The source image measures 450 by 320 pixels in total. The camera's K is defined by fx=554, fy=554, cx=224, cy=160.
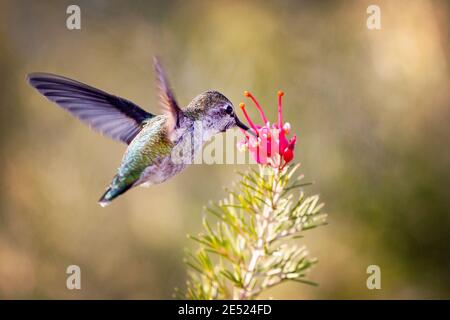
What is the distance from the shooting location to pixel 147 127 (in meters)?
1.76

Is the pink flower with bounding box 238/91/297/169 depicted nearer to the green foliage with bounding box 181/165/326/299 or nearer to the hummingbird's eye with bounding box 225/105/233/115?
the green foliage with bounding box 181/165/326/299

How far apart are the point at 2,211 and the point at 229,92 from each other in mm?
1567

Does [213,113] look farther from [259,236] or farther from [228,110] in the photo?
[259,236]

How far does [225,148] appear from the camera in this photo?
2014 mm

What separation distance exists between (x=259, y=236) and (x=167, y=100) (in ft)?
1.33

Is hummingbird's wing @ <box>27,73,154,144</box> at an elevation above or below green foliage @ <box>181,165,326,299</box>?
above

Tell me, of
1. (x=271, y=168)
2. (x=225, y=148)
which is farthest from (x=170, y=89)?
(x=225, y=148)

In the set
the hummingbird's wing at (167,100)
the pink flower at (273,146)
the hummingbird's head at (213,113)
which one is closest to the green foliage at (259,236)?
the pink flower at (273,146)

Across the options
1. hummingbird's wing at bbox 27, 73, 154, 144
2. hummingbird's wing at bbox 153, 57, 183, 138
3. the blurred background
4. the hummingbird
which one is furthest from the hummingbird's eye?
the blurred background

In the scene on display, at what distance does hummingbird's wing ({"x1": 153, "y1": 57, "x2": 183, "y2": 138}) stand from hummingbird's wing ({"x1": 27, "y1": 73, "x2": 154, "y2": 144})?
27 cm

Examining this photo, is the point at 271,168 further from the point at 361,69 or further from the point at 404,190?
the point at 361,69

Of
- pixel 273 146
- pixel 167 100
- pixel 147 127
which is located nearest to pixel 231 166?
pixel 147 127

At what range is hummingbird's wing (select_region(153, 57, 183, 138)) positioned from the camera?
49.1 inches

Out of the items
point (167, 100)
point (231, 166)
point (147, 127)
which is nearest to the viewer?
point (167, 100)
